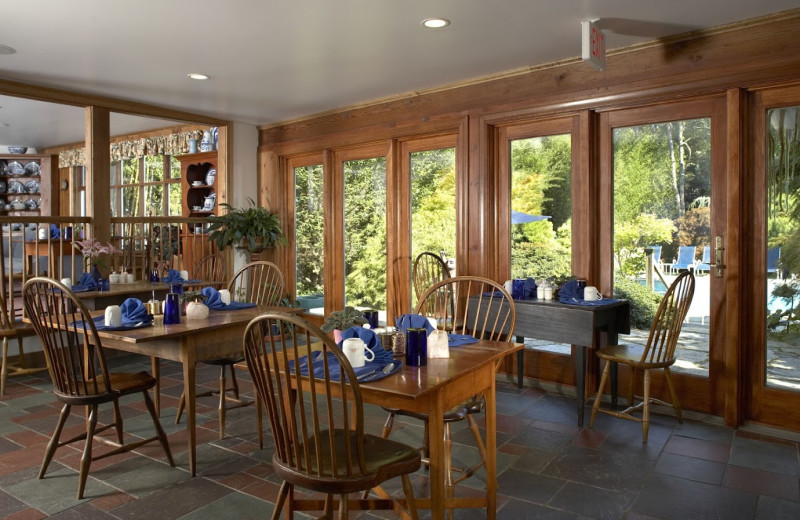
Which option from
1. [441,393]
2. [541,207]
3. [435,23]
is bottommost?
[441,393]

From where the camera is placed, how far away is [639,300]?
397 centimetres

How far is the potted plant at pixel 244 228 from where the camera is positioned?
6031 millimetres

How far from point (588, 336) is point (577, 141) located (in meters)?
1.45

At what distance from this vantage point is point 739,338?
3.48 metres

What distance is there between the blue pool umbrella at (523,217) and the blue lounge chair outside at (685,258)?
0.96 metres

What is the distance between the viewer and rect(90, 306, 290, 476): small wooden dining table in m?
2.65

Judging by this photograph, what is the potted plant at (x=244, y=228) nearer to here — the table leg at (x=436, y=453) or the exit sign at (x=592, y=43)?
the exit sign at (x=592, y=43)

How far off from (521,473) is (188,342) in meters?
1.68

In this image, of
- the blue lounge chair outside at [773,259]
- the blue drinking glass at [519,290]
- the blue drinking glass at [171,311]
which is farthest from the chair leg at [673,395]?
the blue drinking glass at [171,311]

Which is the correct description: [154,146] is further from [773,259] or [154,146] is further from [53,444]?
[773,259]

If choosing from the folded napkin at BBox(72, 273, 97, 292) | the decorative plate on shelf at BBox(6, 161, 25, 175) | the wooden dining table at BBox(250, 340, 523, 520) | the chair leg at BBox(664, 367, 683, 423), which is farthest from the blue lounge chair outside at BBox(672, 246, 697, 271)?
the decorative plate on shelf at BBox(6, 161, 25, 175)

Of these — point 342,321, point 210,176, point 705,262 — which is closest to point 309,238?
point 210,176

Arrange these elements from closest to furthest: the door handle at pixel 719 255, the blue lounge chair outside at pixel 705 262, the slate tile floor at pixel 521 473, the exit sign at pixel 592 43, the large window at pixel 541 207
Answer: the slate tile floor at pixel 521 473 → the exit sign at pixel 592 43 → the door handle at pixel 719 255 → the blue lounge chair outside at pixel 705 262 → the large window at pixel 541 207

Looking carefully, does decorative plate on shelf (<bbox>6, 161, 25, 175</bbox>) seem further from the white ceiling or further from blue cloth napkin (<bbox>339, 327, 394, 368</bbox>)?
blue cloth napkin (<bbox>339, 327, 394, 368</bbox>)
